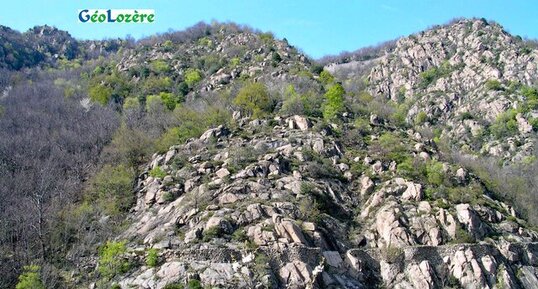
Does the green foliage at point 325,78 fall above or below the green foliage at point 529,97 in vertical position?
above

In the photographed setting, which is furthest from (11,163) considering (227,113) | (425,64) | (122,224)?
(425,64)

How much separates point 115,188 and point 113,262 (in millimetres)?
13178

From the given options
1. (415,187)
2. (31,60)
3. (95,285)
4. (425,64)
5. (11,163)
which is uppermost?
(31,60)

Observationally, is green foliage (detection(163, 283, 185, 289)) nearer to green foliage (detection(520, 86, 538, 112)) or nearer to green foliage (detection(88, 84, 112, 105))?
green foliage (detection(88, 84, 112, 105))

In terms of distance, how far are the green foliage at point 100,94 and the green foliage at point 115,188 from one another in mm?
28213

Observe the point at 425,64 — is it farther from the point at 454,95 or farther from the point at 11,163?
the point at 11,163

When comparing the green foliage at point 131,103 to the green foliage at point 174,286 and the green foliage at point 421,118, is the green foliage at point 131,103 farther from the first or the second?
the green foliage at point 174,286

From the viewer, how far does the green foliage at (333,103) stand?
176 ft

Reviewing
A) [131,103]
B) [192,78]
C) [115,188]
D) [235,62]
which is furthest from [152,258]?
[235,62]

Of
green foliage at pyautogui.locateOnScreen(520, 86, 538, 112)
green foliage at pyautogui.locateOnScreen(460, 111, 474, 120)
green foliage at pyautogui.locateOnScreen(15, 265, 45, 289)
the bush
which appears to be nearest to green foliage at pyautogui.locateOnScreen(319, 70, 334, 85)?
green foliage at pyautogui.locateOnScreen(460, 111, 474, 120)

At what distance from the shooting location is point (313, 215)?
3353 centimetres

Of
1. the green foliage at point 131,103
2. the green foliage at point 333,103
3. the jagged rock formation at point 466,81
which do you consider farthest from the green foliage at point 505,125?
the green foliage at point 131,103

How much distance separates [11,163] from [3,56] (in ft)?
194

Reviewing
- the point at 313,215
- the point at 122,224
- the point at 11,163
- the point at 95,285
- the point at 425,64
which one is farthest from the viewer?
the point at 425,64
